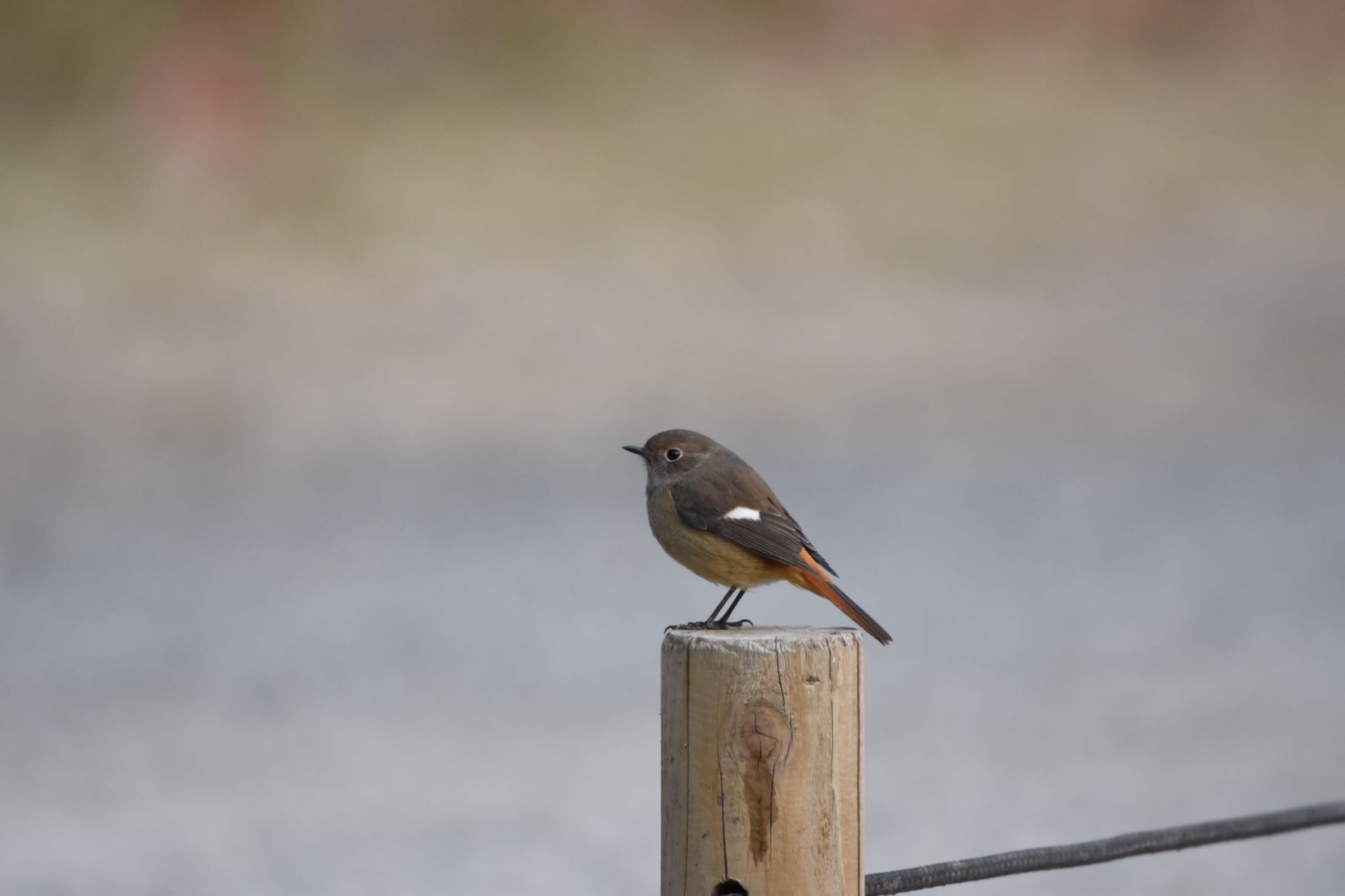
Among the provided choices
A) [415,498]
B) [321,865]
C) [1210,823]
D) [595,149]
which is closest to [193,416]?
[415,498]

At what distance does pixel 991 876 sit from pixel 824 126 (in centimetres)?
1251

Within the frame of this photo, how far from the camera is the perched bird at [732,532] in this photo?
15.0 feet

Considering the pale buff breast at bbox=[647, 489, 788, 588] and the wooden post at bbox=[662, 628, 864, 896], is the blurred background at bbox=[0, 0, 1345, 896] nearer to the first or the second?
the pale buff breast at bbox=[647, 489, 788, 588]

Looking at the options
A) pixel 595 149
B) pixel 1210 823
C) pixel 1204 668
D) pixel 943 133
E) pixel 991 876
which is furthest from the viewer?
pixel 943 133

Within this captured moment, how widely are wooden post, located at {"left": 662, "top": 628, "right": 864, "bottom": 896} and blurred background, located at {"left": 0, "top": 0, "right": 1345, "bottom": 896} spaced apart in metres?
5.99

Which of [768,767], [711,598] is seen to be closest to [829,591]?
[768,767]

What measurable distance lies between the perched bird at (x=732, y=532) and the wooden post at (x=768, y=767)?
137 cm

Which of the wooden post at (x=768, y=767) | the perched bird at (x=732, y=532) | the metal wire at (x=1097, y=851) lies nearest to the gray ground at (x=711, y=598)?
the perched bird at (x=732, y=532)

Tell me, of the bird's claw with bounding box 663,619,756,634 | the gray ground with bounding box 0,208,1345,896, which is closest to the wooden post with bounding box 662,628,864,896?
the bird's claw with bounding box 663,619,756,634

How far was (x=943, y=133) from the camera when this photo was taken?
52.1 feet

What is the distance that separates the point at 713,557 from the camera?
4.71 metres

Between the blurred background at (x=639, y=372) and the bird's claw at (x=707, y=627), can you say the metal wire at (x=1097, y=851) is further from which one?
the blurred background at (x=639, y=372)

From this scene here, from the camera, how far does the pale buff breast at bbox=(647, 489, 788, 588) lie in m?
4.66

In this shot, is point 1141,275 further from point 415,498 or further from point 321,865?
point 321,865
